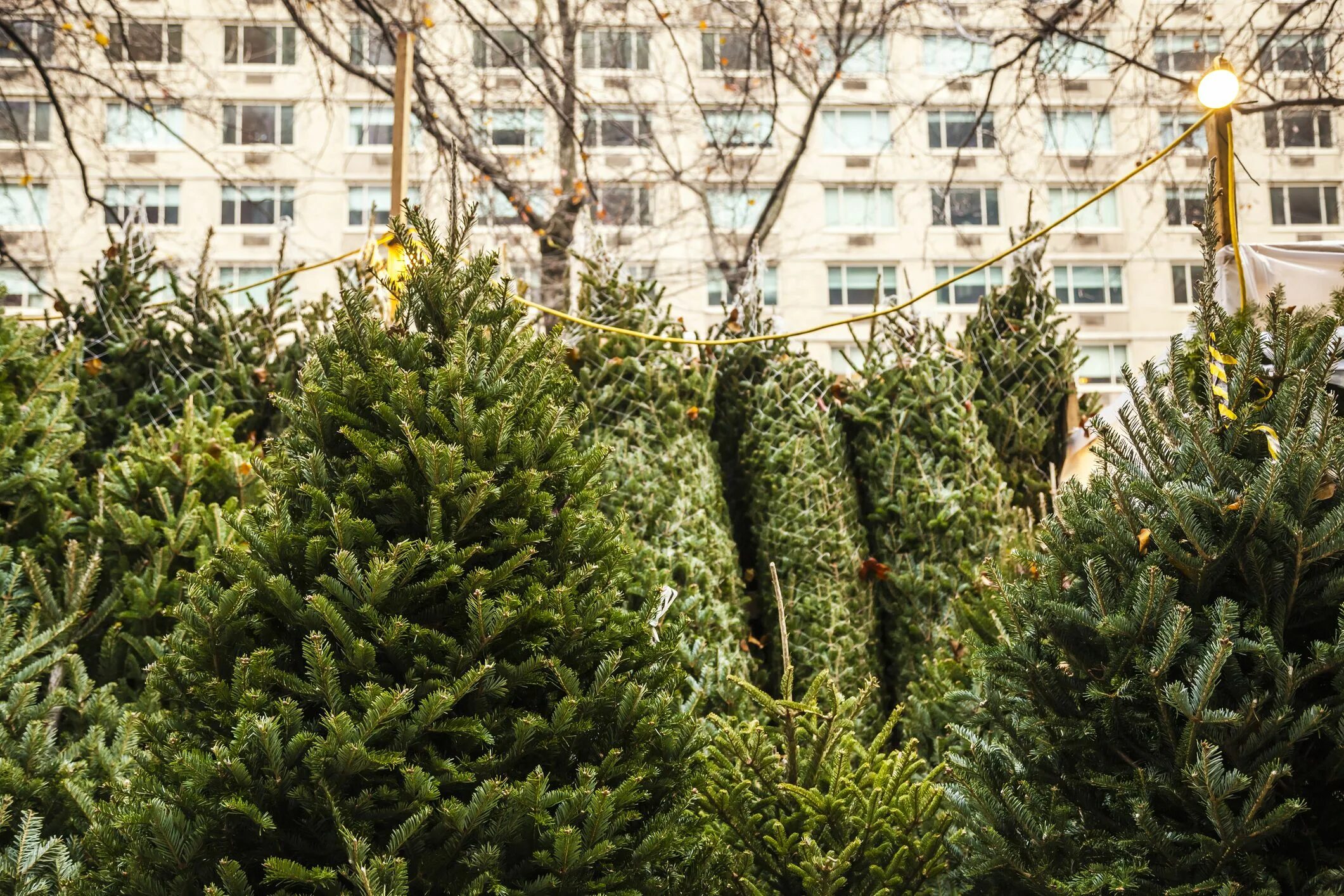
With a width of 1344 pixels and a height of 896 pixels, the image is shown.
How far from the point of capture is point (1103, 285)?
2788 centimetres

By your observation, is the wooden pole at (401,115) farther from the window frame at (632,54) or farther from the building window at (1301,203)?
the building window at (1301,203)

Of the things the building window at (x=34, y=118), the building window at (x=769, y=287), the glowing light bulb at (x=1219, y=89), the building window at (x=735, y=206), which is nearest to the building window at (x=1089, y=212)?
the building window at (x=769, y=287)

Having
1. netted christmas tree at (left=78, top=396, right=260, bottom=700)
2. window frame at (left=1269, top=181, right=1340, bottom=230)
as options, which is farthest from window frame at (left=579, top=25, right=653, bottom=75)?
netted christmas tree at (left=78, top=396, right=260, bottom=700)

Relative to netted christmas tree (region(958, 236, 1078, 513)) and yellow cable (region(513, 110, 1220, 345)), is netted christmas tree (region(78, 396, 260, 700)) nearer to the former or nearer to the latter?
yellow cable (region(513, 110, 1220, 345))

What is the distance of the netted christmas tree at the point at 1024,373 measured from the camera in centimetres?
617

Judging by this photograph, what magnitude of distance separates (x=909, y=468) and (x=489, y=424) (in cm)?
354

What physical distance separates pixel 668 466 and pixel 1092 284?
84.2 feet

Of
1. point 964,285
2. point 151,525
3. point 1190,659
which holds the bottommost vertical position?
point 1190,659

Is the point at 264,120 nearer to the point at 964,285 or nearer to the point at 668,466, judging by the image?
the point at 964,285

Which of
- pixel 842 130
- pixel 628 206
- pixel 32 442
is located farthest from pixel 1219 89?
pixel 842 130

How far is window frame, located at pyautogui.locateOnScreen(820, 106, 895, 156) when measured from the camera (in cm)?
2686

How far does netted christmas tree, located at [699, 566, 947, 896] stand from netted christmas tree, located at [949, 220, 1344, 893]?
0.34 metres

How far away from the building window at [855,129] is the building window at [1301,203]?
953 cm

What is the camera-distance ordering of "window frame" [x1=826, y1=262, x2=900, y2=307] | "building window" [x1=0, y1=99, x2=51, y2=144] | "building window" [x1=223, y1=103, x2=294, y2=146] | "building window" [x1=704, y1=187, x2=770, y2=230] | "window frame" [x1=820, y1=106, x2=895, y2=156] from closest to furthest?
"building window" [x1=704, y1=187, x2=770, y2=230], "building window" [x1=0, y1=99, x2=51, y2=144], "building window" [x1=223, y1=103, x2=294, y2=146], "window frame" [x1=820, y1=106, x2=895, y2=156], "window frame" [x1=826, y1=262, x2=900, y2=307]
